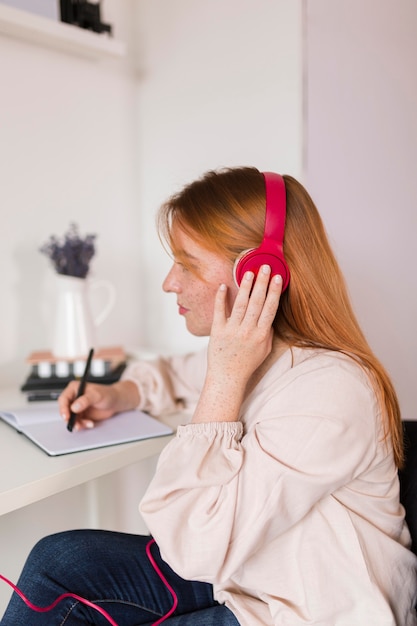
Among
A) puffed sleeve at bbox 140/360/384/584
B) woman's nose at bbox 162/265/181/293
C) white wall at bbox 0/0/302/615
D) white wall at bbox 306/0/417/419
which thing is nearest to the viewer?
puffed sleeve at bbox 140/360/384/584

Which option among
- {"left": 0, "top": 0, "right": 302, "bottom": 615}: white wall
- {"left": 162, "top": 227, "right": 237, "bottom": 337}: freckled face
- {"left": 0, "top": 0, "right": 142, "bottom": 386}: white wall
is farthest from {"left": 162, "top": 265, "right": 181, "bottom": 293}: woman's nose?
{"left": 0, "top": 0, "right": 142, "bottom": 386}: white wall

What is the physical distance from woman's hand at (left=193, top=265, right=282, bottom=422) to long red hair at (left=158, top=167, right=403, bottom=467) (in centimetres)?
6

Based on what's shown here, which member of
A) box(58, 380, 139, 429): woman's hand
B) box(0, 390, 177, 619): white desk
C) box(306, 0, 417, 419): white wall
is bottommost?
box(0, 390, 177, 619): white desk

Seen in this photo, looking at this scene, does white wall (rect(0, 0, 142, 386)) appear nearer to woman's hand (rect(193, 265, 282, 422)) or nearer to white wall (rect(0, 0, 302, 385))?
white wall (rect(0, 0, 302, 385))

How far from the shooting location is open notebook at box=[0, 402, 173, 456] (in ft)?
3.54

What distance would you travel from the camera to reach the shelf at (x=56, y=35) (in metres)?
1.46

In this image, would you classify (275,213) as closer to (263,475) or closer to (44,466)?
(263,475)

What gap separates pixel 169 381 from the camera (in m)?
1.35

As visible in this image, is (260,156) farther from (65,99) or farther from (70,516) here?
(70,516)

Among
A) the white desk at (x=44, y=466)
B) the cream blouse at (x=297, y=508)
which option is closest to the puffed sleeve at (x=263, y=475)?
the cream blouse at (x=297, y=508)

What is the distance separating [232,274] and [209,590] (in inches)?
20.8

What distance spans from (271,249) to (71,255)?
0.80m

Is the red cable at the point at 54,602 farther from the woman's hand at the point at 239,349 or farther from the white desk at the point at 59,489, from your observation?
the woman's hand at the point at 239,349

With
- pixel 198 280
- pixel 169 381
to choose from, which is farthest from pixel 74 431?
pixel 198 280
